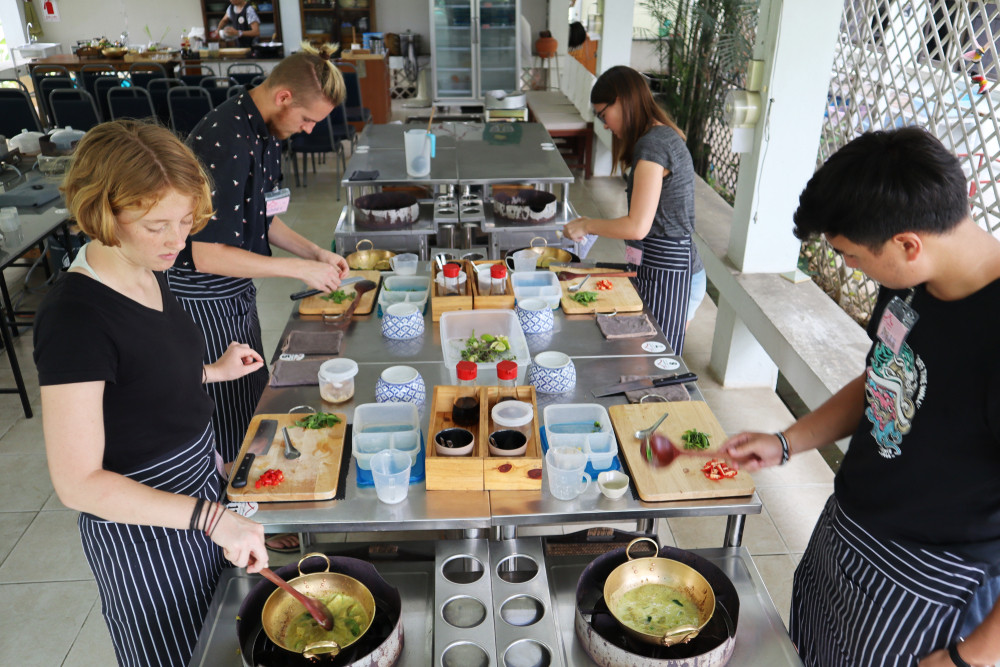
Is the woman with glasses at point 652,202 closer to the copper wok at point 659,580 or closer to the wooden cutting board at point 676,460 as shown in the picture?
the wooden cutting board at point 676,460

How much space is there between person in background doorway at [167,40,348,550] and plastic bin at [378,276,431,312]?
19 centimetres

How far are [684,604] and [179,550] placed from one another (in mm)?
1072

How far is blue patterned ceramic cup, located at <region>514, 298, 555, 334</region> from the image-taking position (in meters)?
2.56

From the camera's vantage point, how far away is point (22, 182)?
181 inches

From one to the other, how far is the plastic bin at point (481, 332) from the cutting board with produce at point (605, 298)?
0.29 m

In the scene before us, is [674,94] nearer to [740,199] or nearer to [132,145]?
[740,199]

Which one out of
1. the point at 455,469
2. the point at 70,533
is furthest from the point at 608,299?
the point at 70,533

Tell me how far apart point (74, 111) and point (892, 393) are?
703cm

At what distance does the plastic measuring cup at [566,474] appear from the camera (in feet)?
5.75

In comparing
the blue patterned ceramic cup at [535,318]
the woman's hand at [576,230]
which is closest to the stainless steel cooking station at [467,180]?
the woman's hand at [576,230]

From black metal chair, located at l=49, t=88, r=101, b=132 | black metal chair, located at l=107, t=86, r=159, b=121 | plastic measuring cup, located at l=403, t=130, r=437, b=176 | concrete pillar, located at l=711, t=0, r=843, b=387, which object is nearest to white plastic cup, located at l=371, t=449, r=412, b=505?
concrete pillar, located at l=711, t=0, r=843, b=387

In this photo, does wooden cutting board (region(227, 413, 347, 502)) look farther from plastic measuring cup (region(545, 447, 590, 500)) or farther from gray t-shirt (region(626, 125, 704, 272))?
gray t-shirt (region(626, 125, 704, 272))

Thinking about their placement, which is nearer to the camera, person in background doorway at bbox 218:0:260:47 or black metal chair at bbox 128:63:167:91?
black metal chair at bbox 128:63:167:91

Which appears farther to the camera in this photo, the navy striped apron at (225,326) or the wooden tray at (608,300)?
the wooden tray at (608,300)
